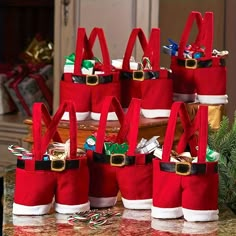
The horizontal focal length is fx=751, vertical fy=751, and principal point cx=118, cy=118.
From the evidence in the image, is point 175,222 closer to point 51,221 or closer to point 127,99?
point 51,221

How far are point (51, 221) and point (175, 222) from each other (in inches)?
10.1

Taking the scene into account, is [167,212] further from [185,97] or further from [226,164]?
[185,97]

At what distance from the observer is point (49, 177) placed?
1553 mm

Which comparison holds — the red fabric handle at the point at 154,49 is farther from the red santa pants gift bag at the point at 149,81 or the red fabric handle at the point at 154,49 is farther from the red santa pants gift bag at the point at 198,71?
the red santa pants gift bag at the point at 198,71

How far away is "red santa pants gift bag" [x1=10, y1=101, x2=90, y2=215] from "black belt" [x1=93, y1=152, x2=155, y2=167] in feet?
0.16

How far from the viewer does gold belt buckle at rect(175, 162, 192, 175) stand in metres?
1.53

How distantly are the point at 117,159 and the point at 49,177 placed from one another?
15 cm

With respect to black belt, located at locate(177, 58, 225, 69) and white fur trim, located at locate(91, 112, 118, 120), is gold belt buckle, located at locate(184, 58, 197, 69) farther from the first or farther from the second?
white fur trim, located at locate(91, 112, 118, 120)

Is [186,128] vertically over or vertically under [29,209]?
over

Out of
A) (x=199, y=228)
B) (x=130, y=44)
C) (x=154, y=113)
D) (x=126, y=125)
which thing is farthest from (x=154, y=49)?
(x=199, y=228)

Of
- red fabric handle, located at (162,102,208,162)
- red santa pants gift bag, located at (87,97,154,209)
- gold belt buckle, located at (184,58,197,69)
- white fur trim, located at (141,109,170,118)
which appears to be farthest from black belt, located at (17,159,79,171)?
gold belt buckle, located at (184,58,197,69)

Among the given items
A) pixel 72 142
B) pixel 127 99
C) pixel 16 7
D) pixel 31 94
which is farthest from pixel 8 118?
pixel 72 142

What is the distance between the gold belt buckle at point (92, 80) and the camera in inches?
76.1

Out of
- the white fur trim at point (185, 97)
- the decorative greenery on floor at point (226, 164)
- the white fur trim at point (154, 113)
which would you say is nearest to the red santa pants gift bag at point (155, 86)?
the white fur trim at point (154, 113)
